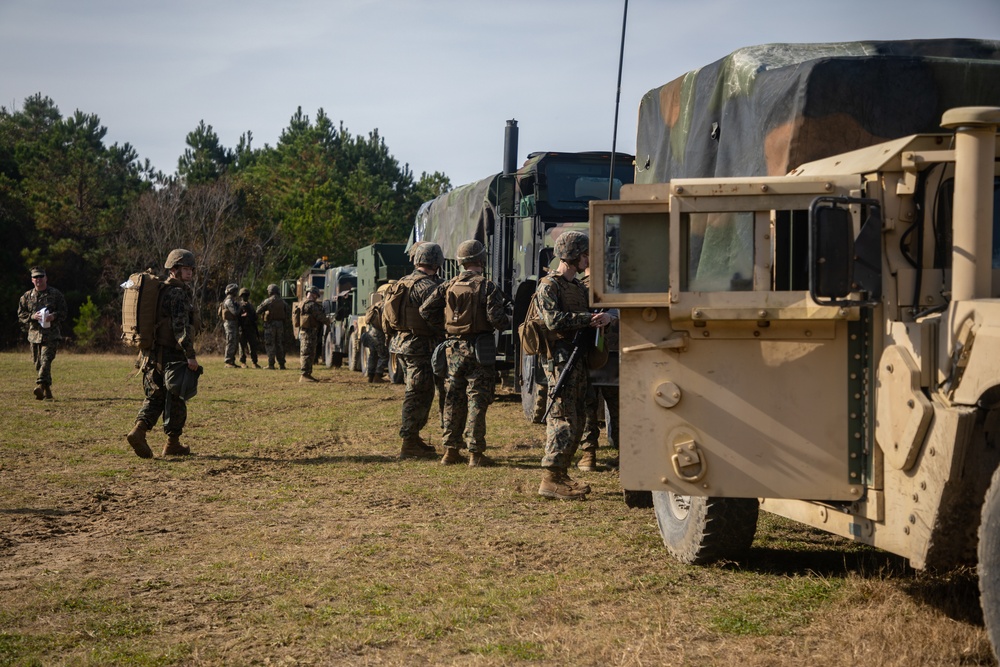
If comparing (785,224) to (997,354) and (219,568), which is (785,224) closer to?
(997,354)

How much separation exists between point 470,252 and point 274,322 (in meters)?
14.8

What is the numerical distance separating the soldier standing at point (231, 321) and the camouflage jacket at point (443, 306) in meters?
14.1

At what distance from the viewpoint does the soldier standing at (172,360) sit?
32.8 feet

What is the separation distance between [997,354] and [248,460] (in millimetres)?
7598

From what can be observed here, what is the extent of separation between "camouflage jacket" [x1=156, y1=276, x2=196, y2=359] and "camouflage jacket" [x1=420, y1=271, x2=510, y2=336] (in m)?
1.98

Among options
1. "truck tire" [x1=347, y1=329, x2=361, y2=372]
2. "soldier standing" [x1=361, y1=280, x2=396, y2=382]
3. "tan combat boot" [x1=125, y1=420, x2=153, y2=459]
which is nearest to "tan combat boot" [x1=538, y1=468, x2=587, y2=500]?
"tan combat boot" [x1=125, y1=420, x2=153, y2=459]

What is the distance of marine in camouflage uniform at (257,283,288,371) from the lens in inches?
928

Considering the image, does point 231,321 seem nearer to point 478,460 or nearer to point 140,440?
point 140,440

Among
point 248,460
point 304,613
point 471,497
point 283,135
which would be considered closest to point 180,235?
point 283,135

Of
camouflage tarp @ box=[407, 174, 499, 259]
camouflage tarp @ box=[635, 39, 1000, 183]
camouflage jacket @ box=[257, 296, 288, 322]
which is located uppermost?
camouflage tarp @ box=[407, 174, 499, 259]

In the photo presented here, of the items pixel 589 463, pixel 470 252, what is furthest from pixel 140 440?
pixel 589 463

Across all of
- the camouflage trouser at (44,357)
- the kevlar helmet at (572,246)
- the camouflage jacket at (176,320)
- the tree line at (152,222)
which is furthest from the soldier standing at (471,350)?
the tree line at (152,222)

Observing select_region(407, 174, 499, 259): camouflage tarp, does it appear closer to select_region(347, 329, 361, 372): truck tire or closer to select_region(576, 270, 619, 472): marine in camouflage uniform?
select_region(347, 329, 361, 372): truck tire

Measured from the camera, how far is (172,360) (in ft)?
33.2
